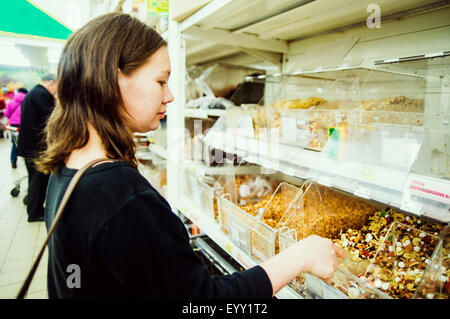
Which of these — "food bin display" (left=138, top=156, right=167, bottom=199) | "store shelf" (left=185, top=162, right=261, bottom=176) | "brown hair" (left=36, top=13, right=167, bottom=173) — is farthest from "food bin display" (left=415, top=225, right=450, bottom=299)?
"food bin display" (left=138, top=156, right=167, bottom=199)

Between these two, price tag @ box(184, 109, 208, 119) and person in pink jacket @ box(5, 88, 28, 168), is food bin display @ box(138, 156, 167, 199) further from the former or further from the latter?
person in pink jacket @ box(5, 88, 28, 168)

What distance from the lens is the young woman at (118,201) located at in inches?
22.9

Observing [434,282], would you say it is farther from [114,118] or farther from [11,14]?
[11,14]

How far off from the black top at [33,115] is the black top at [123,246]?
334 centimetres

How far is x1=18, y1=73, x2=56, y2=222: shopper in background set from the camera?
345cm

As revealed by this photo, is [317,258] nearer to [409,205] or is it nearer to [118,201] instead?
[409,205]

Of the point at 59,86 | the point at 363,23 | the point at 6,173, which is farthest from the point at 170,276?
the point at 6,173

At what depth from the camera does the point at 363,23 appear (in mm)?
1469

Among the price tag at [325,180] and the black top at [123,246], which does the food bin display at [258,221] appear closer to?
the price tag at [325,180]

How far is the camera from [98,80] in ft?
2.26

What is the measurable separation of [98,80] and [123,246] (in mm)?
393

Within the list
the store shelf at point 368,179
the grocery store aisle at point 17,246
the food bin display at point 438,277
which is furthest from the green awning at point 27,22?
the food bin display at point 438,277

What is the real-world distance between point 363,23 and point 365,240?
1.08 meters

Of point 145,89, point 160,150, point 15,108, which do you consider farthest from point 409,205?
point 15,108
